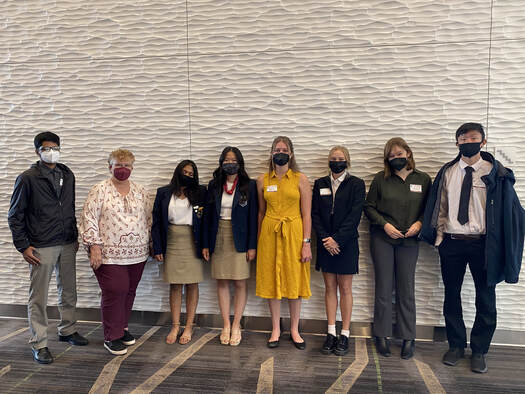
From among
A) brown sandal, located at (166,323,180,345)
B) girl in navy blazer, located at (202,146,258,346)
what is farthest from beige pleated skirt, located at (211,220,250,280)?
brown sandal, located at (166,323,180,345)

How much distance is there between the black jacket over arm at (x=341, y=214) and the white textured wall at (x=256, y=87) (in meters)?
0.31

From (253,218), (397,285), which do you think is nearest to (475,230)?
(397,285)

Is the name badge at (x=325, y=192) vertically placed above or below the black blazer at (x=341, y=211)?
above

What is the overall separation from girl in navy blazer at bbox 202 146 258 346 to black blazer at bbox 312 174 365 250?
538mm

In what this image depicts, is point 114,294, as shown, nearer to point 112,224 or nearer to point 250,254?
point 112,224

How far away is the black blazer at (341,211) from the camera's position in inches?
109

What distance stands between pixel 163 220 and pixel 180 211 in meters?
0.16

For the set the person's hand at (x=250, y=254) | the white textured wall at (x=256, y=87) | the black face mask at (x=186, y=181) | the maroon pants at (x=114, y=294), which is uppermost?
the white textured wall at (x=256, y=87)

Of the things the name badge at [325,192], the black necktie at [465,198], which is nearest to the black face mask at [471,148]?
the black necktie at [465,198]

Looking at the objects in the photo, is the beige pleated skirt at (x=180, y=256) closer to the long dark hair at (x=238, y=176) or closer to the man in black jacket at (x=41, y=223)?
the long dark hair at (x=238, y=176)

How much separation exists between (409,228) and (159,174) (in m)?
2.28

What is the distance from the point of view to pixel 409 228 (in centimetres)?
277

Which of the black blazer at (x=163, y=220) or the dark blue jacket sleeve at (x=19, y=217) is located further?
the black blazer at (x=163, y=220)

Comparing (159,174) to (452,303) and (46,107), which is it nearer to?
(46,107)
